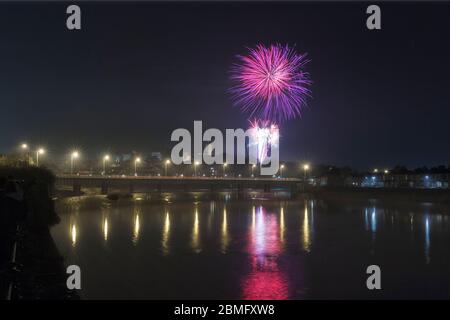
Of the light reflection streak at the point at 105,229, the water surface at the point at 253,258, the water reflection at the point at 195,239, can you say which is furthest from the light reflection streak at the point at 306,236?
the light reflection streak at the point at 105,229

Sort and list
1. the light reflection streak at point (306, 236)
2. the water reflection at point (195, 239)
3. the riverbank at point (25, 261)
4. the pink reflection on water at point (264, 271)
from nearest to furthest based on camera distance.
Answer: the riverbank at point (25, 261)
the pink reflection on water at point (264, 271)
the water reflection at point (195, 239)
the light reflection streak at point (306, 236)

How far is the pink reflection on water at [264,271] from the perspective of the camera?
19.2 meters

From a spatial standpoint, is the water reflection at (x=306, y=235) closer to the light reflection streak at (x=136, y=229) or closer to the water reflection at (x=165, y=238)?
the water reflection at (x=165, y=238)

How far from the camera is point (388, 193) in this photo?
95.2 m

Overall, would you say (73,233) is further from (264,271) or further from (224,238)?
(264,271)

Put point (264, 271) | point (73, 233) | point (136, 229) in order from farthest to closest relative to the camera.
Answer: point (136, 229) < point (73, 233) < point (264, 271)

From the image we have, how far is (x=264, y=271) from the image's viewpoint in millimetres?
23828

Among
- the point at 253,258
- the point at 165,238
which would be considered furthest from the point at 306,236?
the point at 165,238

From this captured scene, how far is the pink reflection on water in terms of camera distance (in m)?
19.2

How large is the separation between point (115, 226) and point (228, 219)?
603 inches

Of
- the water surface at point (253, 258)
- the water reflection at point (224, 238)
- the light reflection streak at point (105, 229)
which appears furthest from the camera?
the light reflection streak at point (105, 229)
